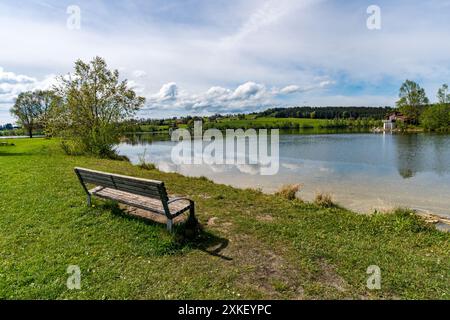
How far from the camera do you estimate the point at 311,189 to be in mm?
12539

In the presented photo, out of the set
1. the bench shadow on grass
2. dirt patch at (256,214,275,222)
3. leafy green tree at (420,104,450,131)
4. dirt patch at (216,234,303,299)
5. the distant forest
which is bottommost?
dirt patch at (216,234,303,299)

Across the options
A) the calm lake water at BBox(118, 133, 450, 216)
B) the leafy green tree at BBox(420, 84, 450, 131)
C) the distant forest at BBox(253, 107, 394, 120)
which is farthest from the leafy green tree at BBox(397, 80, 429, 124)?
the calm lake water at BBox(118, 133, 450, 216)

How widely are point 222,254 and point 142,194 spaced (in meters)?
1.99

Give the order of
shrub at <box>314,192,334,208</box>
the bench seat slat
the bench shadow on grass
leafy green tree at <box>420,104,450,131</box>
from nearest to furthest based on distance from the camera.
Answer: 1. the bench shadow on grass
2. the bench seat slat
3. shrub at <box>314,192,334,208</box>
4. leafy green tree at <box>420,104,450,131</box>

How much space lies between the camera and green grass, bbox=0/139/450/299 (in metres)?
3.79

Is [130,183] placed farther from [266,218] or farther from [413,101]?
[413,101]

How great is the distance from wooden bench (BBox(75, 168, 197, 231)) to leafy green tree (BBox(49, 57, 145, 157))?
1712cm

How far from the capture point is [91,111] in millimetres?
23562

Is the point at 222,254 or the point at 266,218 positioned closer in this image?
the point at 222,254

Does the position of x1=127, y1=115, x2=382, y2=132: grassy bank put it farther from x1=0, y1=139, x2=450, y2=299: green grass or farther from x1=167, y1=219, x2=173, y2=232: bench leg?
x1=167, y1=219, x2=173, y2=232: bench leg

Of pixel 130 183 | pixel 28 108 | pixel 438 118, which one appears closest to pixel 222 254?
pixel 130 183

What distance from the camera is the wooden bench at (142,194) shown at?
5.07m

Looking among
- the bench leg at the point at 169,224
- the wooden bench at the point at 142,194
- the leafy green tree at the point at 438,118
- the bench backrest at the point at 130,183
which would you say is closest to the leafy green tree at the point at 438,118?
the leafy green tree at the point at 438,118

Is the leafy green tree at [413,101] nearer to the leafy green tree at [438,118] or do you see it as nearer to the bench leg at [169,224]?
the leafy green tree at [438,118]
